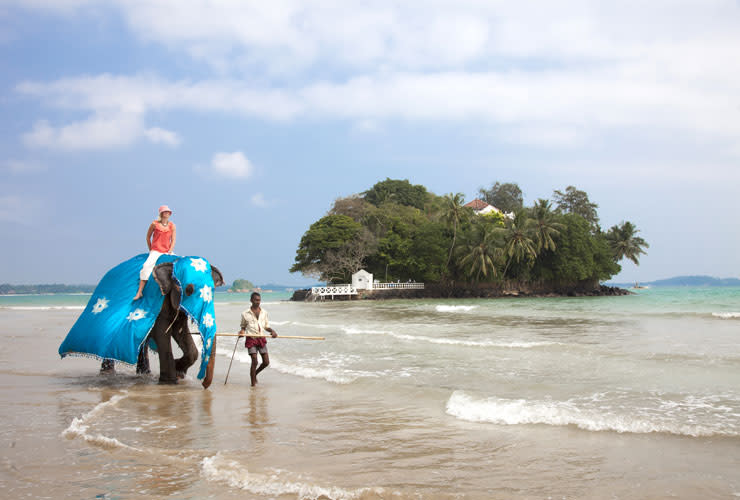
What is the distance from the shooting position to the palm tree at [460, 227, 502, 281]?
51.6m

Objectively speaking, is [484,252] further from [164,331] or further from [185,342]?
[164,331]

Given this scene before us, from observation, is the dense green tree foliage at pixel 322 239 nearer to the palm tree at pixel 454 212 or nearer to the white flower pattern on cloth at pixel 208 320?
the palm tree at pixel 454 212

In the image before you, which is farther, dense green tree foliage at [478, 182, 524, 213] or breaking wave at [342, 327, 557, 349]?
dense green tree foliage at [478, 182, 524, 213]

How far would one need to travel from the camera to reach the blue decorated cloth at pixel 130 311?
22.7ft

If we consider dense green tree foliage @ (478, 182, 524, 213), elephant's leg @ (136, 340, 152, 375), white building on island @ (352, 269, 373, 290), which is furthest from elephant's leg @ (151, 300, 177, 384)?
dense green tree foliage @ (478, 182, 524, 213)

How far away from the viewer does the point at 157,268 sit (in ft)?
22.8

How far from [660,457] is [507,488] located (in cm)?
151

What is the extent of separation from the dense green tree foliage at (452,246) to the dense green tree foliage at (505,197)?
25352 millimetres

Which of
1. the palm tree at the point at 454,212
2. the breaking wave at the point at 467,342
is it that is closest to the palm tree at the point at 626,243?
the palm tree at the point at 454,212

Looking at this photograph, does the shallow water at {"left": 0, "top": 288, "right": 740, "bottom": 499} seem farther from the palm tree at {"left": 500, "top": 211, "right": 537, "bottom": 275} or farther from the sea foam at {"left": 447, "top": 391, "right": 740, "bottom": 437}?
the palm tree at {"left": 500, "top": 211, "right": 537, "bottom": 275}

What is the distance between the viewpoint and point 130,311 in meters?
7.33

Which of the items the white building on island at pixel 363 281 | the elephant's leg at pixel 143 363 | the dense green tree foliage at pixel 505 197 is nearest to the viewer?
the elephant's leg at pixel 143 363

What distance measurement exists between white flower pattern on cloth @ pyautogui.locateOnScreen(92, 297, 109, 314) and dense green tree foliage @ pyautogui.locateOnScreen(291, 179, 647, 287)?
4466 centimetres

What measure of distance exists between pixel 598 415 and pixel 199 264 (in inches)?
194
